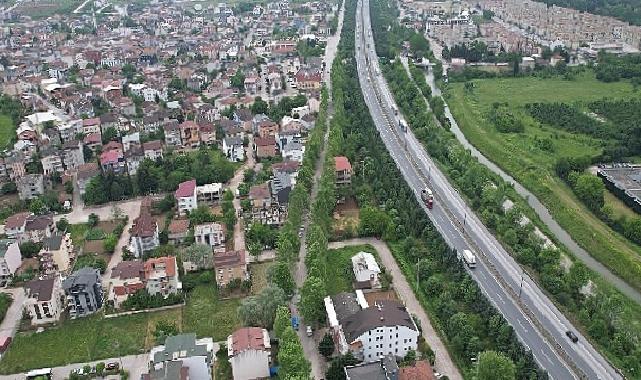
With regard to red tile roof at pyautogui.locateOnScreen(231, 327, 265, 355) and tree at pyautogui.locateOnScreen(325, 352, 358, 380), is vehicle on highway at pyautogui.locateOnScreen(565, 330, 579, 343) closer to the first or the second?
tree at pyautogui.locateOnScreen(325, 352, 358, 380)

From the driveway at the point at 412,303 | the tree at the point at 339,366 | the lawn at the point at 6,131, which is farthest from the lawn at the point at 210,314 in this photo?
the lawn at the point at 6,131

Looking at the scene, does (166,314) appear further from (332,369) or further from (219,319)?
(332,369)

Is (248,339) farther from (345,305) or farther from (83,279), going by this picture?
(83,279)

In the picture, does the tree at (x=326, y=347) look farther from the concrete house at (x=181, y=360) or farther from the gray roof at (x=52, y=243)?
the gray roof at (x=52, y=243)

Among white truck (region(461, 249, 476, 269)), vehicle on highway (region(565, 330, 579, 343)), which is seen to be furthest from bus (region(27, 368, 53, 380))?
vehicle on highway (region(565, 330, 579, 343))

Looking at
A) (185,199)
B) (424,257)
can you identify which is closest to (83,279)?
(185,199)

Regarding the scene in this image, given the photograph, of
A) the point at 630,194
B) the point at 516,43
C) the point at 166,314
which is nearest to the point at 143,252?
the point at 166,314

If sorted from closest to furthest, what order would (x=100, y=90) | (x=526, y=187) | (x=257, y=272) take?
(x=257, y=272)
(x=526, y=187)
(x=100, y=90)
